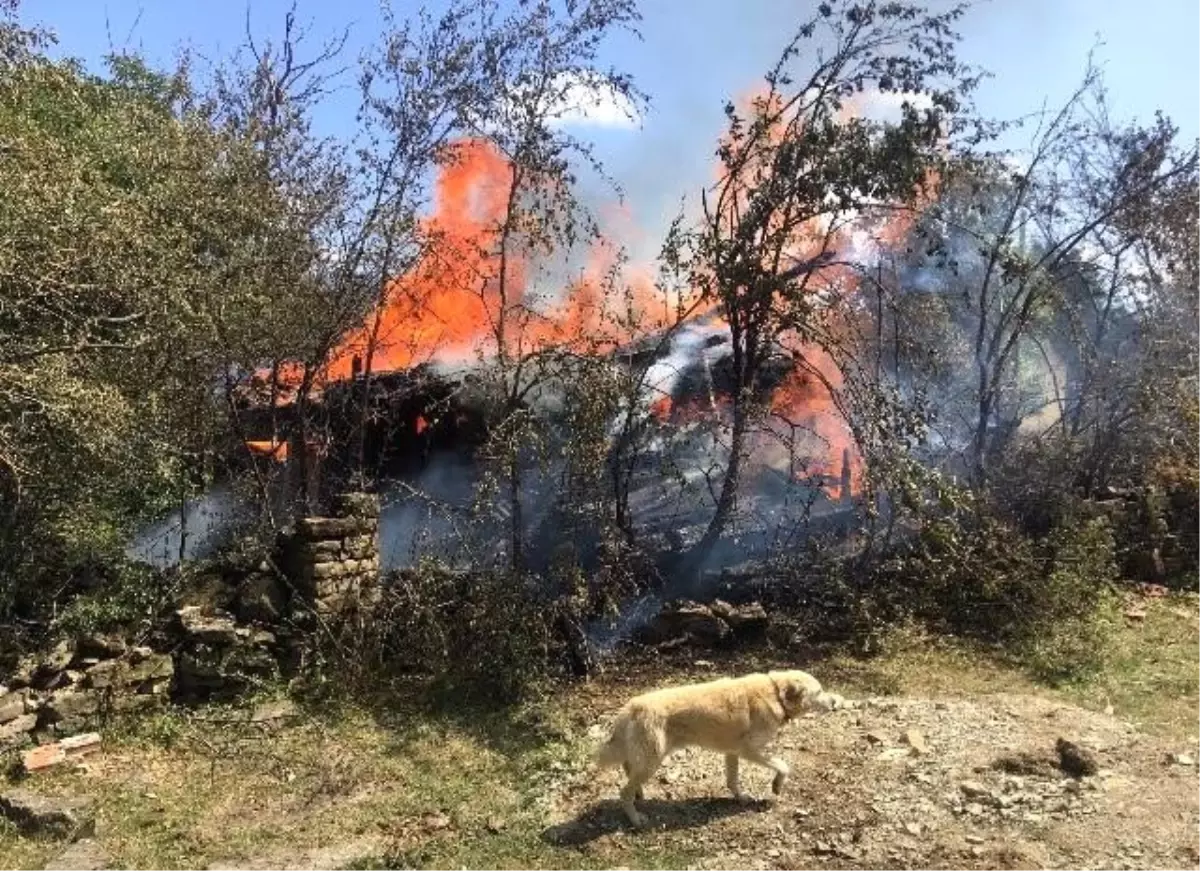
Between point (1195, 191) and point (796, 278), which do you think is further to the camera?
point (1195, 191)

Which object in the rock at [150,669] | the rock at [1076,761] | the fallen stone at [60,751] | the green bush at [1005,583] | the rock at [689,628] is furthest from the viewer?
the green bush at [1005,583]

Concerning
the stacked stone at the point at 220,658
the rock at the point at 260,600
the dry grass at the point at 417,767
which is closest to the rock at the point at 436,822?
the dry grass at the point at 417,767

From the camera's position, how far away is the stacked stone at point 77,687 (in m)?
7.81

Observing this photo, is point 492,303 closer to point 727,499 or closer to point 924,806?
point 727,499

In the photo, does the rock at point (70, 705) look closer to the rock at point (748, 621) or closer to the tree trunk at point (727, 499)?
the rock at point (748, 621)

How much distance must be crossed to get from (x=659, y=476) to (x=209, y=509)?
15.5 feet

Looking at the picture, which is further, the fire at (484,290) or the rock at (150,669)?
the fire at (484,290)

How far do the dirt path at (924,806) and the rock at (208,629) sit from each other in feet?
10.9

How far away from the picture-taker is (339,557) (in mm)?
9156

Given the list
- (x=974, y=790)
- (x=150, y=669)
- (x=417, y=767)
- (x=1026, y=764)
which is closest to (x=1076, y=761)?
(x=1026, y=764)

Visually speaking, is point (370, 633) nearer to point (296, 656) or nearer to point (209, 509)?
point (296, 656)

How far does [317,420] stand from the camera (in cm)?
1213

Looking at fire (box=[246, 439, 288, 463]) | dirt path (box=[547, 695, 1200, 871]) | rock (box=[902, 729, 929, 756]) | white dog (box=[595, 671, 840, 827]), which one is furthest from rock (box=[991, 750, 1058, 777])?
fire (box=[246, 439, 288, 463])

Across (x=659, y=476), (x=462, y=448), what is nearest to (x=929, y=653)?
(x=659, y=476)
